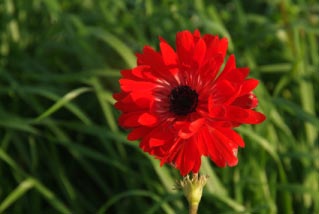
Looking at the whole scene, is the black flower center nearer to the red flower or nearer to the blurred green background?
the red flower

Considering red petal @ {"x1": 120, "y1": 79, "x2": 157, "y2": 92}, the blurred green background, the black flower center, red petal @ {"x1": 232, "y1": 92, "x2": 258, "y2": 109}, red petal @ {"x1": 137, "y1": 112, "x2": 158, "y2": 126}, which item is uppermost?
red petal @ {"x1": 120, "y1": 79, "x2": 157, "y2": 92}

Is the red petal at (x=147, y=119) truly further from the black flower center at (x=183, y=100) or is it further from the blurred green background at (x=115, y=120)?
the blurred green background at (x=115, y=120)

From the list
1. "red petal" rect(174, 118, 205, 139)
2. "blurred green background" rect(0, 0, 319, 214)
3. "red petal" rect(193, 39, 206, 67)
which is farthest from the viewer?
"blurred green background" rect(0, 0, 319, 214)

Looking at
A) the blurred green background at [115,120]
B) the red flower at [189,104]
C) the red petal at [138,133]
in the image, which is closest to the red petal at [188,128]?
the red flower at [189,104]

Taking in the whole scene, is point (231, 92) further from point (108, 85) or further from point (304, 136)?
point (108, 85)

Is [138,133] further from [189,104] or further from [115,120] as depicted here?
[115,120]

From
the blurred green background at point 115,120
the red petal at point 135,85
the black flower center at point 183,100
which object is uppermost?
the red petal at point 135,85

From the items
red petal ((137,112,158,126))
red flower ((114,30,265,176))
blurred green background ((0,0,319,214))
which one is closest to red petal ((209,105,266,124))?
red flower ((114,30,265,176))

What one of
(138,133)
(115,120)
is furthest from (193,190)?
(115,120)
